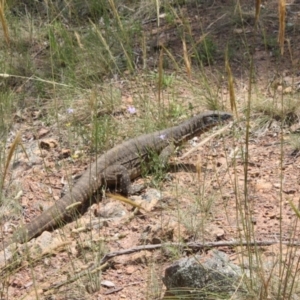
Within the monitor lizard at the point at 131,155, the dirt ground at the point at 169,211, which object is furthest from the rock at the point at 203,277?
the monitor lizard at the point at 131,155

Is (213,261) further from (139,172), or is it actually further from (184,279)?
(139,172)

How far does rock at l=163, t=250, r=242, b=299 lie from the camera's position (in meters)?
3.27

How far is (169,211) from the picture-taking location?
4473 millimetres

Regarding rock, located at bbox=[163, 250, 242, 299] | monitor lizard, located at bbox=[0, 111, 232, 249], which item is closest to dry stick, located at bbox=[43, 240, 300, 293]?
rock, located at bbox=[163, 250, 242, 299]

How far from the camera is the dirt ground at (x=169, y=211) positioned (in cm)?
383

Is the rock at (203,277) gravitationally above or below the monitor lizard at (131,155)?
above

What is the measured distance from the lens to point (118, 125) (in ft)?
19.9

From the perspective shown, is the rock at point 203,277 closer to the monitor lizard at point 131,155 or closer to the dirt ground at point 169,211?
the dirt ground at point 169,211

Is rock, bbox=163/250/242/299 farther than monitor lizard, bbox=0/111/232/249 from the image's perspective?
No

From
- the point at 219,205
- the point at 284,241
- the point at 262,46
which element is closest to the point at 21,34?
the point at 262,46

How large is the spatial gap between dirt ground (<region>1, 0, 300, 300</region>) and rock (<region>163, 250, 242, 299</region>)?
0.59 ft

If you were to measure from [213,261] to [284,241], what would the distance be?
624 mm

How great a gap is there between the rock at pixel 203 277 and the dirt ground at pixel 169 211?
181mm

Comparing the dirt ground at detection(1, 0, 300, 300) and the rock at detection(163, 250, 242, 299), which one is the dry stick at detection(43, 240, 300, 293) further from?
the rock at detection(163, 250, 242, 299)
